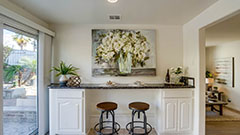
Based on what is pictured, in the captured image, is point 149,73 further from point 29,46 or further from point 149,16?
point 29,46

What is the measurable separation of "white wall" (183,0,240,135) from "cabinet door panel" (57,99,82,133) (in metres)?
2.22

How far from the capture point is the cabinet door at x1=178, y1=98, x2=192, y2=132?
8.15 ft

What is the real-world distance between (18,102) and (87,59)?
4.69ft

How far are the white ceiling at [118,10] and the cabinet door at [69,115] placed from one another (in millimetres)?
1612

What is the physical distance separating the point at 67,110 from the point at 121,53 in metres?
1.58

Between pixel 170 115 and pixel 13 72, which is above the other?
pixel 13 72

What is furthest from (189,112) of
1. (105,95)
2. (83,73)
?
(83,73)

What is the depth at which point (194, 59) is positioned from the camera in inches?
98.0

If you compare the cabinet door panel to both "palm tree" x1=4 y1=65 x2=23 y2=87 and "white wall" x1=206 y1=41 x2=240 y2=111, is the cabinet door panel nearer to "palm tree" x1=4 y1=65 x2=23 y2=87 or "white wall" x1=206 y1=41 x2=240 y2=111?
"palm tree" x1=4 y1=65 x2=23 y2=87

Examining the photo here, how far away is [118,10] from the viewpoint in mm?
2160

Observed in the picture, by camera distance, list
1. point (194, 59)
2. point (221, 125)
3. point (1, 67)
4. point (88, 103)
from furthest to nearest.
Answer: point (221, 125), point (88, 103), point (194, 59), point (1, 67)

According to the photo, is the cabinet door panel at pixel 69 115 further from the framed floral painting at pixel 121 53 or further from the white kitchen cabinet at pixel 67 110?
the framed floral painting at pixel 121 53

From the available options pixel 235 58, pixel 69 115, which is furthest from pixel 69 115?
pixel 235 58

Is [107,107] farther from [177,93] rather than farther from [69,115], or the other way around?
[177,93]
